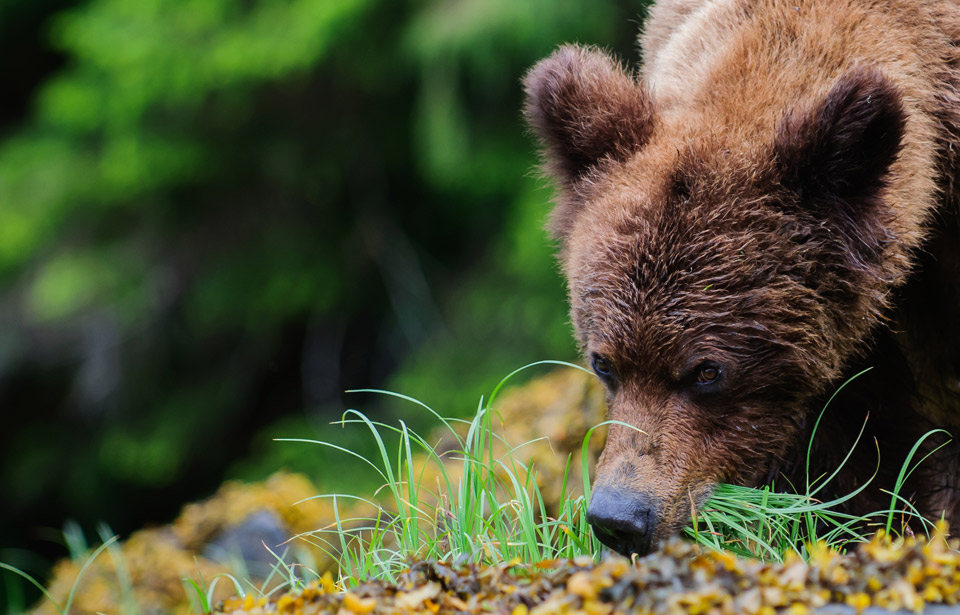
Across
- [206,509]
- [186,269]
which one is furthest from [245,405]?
[206,509]

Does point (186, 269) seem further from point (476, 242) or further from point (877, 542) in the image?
point (877, 542)

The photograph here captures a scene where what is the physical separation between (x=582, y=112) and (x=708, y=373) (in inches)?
35.9

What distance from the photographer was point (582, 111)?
287cm

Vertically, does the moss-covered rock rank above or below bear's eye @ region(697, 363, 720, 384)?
below

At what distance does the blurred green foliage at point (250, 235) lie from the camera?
6668mm

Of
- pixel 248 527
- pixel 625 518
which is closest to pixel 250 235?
pixel 248 527

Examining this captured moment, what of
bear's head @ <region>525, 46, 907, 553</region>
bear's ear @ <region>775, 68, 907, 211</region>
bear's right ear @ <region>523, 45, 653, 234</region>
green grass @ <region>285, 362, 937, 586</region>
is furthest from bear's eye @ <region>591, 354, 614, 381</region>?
bear's ear @ <region>775, 68, 907, 211</region>

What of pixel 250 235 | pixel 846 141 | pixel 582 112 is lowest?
pixel 250 235

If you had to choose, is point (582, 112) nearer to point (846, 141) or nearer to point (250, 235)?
point (846, 141)

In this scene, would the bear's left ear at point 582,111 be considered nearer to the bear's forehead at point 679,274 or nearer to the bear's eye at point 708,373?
the bear's forehead at point 679,274

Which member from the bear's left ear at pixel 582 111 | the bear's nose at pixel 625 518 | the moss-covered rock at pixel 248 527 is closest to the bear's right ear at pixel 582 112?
the bear's left ear at pixel 582 111

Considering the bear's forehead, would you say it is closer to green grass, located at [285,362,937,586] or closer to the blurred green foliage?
green grass, located at [285,362,937,586]

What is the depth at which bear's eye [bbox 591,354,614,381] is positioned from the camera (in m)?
2.64

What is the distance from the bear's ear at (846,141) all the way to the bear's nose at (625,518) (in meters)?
0.95
